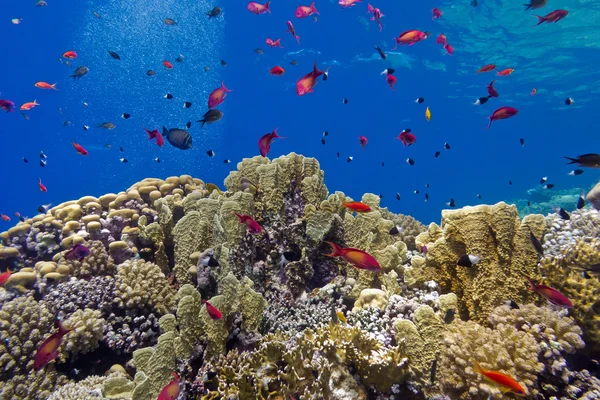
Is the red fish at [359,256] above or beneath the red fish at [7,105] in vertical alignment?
beneath

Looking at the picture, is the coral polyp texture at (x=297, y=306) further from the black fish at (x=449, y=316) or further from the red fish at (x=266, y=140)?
the red fish at (x=266, y=140)

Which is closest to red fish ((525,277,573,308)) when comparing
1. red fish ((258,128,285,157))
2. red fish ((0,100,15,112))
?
red fish ((258,128,285,157))

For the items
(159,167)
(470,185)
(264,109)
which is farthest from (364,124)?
(470,185)

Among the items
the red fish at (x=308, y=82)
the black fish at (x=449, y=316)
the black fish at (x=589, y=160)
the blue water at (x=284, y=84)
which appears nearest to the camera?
the black fish at (x=449, y=316)

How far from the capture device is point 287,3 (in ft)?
118

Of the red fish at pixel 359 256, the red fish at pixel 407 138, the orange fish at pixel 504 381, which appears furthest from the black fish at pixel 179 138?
the orange fish at pixel 504 381

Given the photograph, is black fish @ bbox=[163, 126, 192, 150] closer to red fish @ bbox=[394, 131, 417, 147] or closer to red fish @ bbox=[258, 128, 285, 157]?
red fish @ bbox=[258, 128, 285, 157]

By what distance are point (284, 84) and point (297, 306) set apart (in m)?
57.3

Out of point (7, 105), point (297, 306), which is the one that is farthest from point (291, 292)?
point (7, 105)

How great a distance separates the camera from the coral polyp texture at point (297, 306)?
9.69 feet

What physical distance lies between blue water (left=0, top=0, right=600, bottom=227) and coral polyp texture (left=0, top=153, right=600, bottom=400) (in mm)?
33235

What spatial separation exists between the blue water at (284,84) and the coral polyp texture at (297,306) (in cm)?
3324

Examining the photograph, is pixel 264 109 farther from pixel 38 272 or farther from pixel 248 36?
pixel 38 272

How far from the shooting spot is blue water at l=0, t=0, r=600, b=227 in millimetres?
35469
